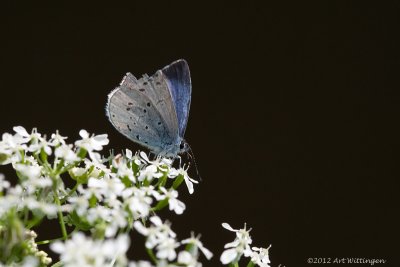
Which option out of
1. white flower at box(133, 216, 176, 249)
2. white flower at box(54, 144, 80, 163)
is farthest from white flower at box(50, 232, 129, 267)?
white flower at box(54, 144, 80, 163)

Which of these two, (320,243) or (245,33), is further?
(245,33)

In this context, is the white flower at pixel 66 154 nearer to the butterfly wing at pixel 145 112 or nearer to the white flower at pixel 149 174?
the white flower at pixel 149 174

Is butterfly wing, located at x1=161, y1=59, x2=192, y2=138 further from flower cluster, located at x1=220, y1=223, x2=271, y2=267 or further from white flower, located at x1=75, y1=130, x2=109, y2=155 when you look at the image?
flower cluster, located at x1=220, y1=223, x2=271, y2=267

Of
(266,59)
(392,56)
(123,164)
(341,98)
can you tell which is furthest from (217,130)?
(123,164)

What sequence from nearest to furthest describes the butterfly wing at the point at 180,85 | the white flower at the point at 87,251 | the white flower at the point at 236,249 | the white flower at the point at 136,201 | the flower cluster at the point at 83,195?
the white flower at the point at 87,251
the flower cluster at the point at 83,195
the white flower at the point at 136,201
the white flower at the point at 236,249
the butterfly wing at the point at 180,85

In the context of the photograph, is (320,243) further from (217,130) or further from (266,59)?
(266,59)

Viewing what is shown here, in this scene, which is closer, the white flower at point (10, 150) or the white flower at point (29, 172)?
the white flower at point (29, 172)

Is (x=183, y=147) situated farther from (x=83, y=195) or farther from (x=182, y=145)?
(x=83, y=195)

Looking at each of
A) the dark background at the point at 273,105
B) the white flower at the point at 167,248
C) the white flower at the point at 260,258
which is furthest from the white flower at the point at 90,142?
the dark background at the point at 273,105
